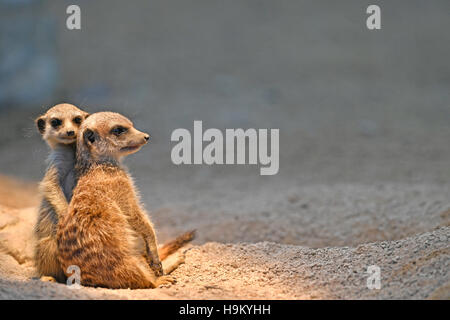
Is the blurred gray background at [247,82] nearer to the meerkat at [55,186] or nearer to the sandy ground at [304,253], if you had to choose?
the sandy ground at [304,253]

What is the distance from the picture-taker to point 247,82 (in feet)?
28.0

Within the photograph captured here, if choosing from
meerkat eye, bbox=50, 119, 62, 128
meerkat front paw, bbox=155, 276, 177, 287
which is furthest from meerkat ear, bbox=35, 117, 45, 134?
meerkat front paw, bbox=155, 276, 177, 287

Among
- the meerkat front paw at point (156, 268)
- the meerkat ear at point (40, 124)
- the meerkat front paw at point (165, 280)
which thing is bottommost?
the meerkat front paw at point (165, 280)

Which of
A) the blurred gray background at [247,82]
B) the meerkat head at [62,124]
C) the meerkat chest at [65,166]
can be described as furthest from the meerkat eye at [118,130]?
the blurred gray background at [247,82]

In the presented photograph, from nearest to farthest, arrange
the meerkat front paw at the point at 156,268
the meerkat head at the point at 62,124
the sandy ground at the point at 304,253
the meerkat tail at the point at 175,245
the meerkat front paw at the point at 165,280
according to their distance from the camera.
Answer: the sandy ground at the point at 304,253
the meerkat front paw at the point at 165,280
the meerkat front paw at the point at 156,268
the meerkat head at the point at 62,124
the meerkat tail at the point at 175,245

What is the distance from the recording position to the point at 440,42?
9.47 metres

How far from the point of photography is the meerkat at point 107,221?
265 cm

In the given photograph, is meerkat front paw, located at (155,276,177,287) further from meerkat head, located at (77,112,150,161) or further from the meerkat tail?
meerkat head, located at (77,112,150,161)

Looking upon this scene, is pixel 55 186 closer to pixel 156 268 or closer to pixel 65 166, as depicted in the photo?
pixel 65 166

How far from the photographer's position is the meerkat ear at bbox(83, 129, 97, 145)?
117 inches

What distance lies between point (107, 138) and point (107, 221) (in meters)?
0.50

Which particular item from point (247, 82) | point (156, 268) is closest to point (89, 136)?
point (156, 268)

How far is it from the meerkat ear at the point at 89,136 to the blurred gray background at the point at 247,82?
6.53ft

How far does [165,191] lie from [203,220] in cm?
112
